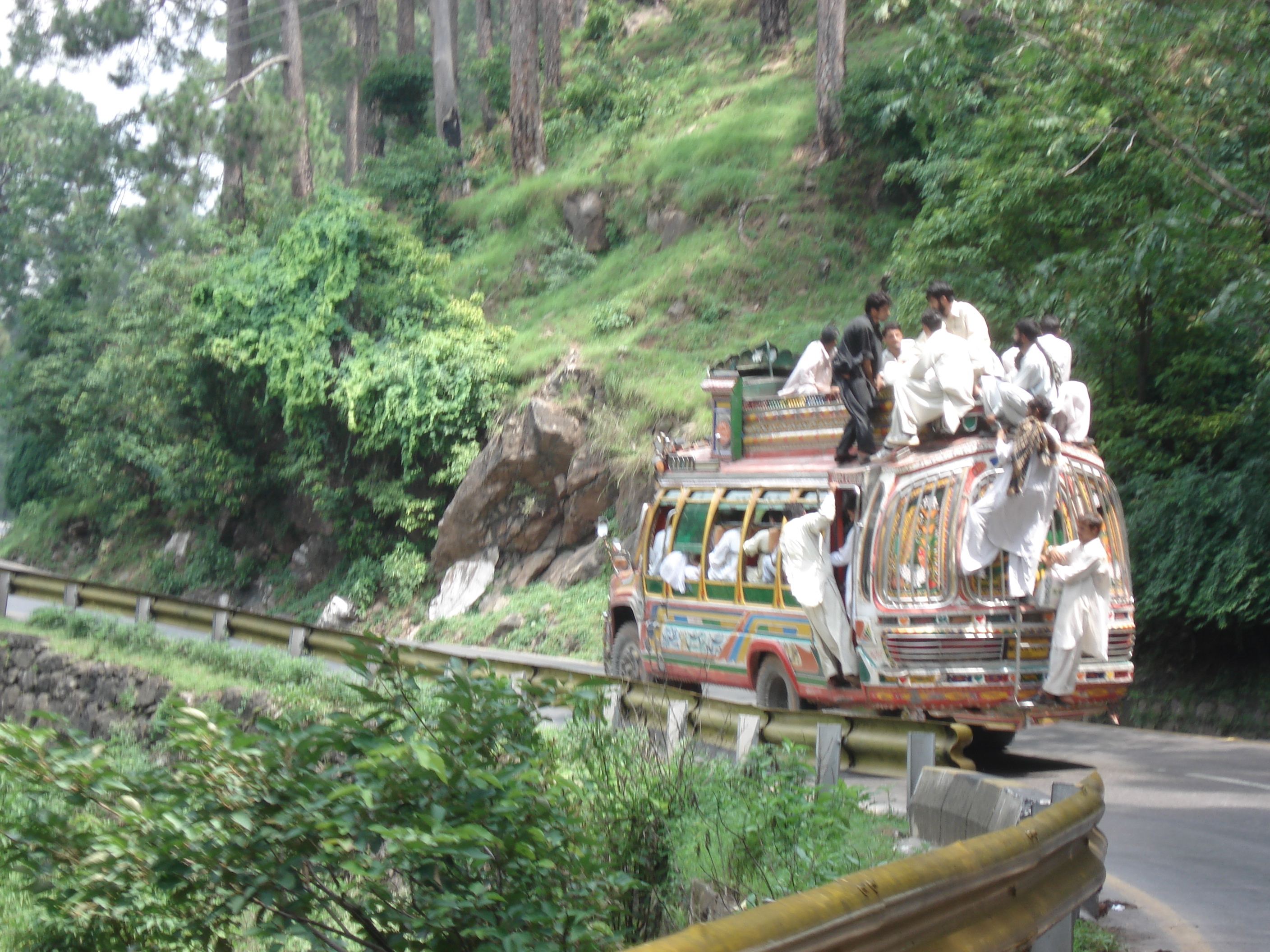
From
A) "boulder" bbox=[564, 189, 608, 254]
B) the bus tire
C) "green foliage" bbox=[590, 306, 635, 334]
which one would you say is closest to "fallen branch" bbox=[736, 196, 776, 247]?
"green foliage" bbox=[590, 306, 635, 334]

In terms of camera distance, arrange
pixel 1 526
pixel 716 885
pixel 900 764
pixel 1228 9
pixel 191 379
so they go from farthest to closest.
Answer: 1. pixel 1 526
2. pixel 191 379
3. pixel 1228 9
4. pixel 900 764
5. pixel 716 885

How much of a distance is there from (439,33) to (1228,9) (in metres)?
30.5

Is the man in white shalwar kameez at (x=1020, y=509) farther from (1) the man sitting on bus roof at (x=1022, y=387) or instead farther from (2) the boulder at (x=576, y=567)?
(2) the boulder at (x=576, y=567)

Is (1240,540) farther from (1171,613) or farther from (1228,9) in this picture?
(1228,9)

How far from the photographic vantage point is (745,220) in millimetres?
31656

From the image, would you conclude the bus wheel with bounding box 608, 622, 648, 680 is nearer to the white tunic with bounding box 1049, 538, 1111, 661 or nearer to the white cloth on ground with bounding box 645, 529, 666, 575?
the white cloth on ground with bounding box 645, 529, 666, 575

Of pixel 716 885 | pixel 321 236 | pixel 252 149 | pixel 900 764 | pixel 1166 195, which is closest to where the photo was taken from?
pixel 716 885

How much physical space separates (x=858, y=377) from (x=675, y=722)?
4.25 meters

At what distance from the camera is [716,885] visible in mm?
6012

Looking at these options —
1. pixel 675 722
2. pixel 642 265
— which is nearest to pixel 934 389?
pixel 675 722

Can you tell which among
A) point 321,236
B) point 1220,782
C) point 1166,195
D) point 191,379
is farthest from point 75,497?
point 1220,782

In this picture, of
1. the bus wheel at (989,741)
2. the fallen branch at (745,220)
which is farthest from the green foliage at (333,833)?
the fallen branch at (745,220)

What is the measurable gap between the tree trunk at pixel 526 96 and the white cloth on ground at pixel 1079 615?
2784 centimetres

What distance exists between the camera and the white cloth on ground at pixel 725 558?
12711mm
